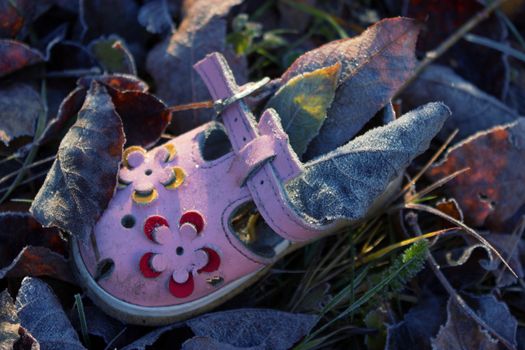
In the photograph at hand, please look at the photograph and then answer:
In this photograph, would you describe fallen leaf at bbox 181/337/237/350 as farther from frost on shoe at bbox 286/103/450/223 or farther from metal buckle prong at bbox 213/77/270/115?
metal buckle prong at bbox 213/77/270/115

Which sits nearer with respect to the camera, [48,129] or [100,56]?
[48,129]

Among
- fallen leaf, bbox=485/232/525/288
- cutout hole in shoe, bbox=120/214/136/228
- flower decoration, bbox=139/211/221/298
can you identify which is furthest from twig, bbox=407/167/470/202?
cutout hole in shoe, bbox=120/214/136/228

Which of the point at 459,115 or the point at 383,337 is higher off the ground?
the point at 459,115

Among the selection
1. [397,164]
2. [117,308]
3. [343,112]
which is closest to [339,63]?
[343,112]

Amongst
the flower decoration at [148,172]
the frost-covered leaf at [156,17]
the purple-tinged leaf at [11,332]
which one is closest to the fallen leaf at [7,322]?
the purple-tinged leaf at [11,332]

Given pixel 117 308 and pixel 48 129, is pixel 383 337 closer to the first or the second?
pixel 117 308

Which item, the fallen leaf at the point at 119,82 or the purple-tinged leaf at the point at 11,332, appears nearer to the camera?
the purple-tinged leaf at the point at 11,332

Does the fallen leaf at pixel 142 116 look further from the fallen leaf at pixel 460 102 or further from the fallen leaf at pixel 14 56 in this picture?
the fallen leaf at pixel 460 102
